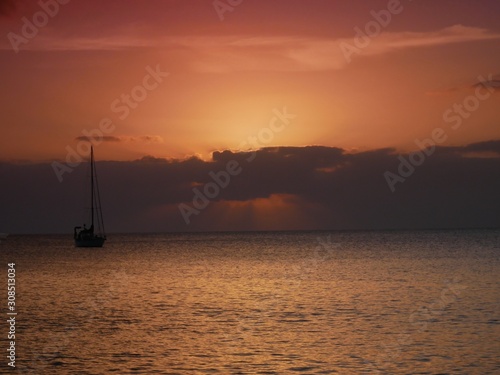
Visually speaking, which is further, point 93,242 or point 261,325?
point 93,242

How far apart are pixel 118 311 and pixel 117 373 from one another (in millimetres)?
21106

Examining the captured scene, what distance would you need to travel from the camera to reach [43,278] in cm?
8375

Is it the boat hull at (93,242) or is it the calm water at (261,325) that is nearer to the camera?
the calm water at (261,325)

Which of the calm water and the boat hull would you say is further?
the boat hull

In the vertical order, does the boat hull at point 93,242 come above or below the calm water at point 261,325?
above

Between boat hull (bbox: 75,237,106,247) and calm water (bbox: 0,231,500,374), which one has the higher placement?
boat hull (bbox: 75,237,106,247)

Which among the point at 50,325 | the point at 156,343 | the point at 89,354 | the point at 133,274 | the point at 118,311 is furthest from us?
the point at 133,274

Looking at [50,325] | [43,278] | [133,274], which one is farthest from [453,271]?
[50,325]

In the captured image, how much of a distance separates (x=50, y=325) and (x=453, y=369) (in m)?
24.5

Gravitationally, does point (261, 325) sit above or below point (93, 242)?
below

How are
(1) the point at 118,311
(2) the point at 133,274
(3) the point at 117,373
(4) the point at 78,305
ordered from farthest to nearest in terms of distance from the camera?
(2) the point at 133,274
(4) the point at 78,305
(1) the point at 118,311
(3) the point at 117,373

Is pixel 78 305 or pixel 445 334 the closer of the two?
pixel 445 334

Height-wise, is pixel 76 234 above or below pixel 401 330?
above

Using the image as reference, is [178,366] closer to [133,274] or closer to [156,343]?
[156,343]
